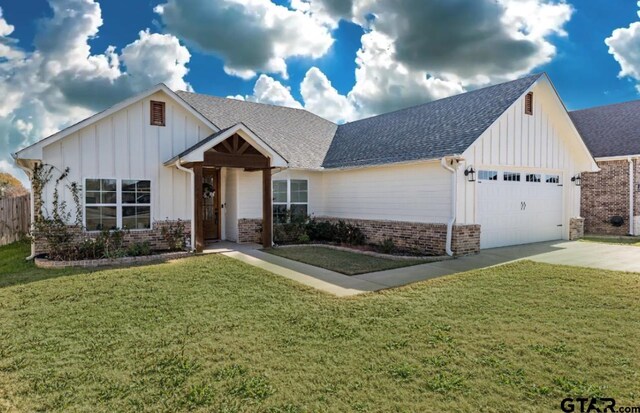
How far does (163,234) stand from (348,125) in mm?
11687

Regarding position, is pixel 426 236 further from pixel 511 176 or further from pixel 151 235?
pixel 151 235

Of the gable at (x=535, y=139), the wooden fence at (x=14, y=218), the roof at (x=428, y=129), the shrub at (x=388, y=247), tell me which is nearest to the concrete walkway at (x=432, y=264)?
the shrub at (x=388, y=247)

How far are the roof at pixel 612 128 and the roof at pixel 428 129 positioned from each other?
8.97 meters

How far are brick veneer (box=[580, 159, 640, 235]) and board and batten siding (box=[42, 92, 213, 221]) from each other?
1861 centimetres

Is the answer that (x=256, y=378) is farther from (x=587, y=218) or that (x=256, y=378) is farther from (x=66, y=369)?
(x=587, y=218)

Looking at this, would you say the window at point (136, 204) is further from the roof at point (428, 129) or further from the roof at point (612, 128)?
the roof at point (612, 128)

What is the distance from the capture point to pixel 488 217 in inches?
484

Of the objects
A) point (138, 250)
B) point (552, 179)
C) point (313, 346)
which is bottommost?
point (313, 346)

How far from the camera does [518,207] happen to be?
A: 13289 mm

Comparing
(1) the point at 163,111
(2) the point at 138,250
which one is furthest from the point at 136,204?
(1) the point at 163,111

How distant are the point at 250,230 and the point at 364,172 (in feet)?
15.9

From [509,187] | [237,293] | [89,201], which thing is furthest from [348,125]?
[237,293]

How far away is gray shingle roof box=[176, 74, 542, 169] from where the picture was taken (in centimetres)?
1205

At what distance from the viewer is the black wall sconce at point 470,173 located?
11.2 meters
